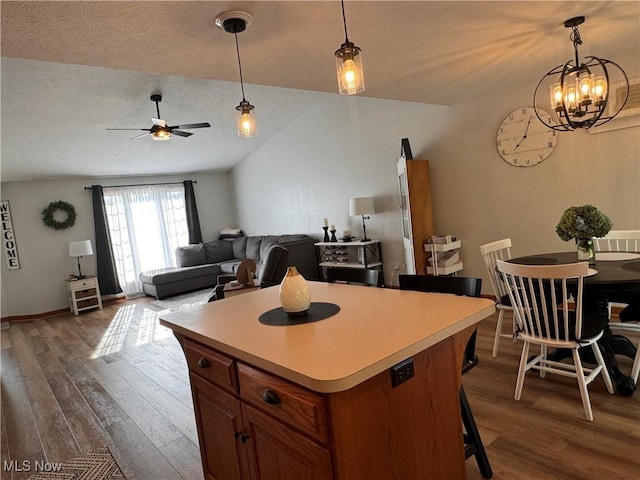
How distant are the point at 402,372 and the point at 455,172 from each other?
3.89 metres

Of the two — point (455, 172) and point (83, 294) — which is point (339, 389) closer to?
point (455, 172)

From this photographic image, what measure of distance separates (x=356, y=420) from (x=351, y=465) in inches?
4.8

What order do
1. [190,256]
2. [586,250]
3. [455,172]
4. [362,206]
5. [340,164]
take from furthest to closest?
[190,256] < [340,164] < [362,206] < [455,172] < [586,250]

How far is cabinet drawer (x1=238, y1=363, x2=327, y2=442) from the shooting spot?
→ 1089 mm

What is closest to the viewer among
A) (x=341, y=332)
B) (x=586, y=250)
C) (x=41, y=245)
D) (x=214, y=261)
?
(x=341, y=332)

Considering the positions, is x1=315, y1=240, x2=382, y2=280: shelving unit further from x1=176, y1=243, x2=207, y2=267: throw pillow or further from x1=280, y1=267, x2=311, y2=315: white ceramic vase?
x1=280, y1=267, x2=311, y2=315: white ceramic vase

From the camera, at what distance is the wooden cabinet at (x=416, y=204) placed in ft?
15.0

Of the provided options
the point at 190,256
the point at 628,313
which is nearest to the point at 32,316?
the point at 190,256

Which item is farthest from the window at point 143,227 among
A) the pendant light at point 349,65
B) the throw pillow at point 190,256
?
the pendant light at point 349,65

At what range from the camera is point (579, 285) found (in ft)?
6.87

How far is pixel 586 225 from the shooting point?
8.30 ft

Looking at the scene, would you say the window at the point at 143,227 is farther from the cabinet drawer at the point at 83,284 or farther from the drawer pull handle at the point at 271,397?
the drawer pull handle at the point at 271,397

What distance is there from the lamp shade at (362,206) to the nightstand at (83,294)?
461cm

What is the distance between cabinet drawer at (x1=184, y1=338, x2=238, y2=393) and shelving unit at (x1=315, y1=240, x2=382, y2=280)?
4.10 m
